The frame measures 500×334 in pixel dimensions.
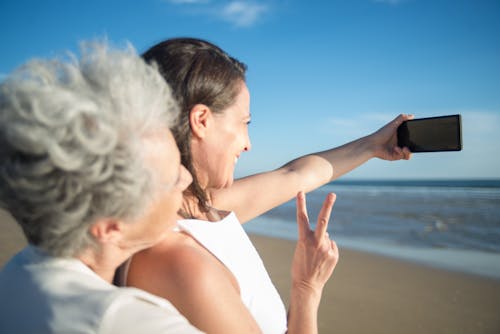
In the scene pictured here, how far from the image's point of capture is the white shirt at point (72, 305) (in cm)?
84

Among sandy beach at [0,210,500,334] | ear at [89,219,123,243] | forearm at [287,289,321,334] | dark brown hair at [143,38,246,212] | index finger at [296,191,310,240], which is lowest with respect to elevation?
sandy beach at [0,210,500,334]

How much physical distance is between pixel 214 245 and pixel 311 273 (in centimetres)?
47

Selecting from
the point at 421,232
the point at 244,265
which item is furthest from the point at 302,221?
the point at 421,232

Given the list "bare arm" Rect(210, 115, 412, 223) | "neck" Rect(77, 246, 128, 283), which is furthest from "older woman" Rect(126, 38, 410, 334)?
"bare arm" Rect(210, 115, 412, 223)

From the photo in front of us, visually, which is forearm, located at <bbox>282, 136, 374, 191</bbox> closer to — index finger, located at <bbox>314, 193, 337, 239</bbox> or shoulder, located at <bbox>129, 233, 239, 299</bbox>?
index finger, located at <bbox>314, 193, 337, 239</bbox>

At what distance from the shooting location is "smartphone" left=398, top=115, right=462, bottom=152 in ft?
6.45

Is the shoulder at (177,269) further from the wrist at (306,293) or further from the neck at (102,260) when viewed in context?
the wrist at (306,293)

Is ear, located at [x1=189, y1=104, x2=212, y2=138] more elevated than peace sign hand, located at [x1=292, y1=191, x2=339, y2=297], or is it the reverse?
ear, located at [x1=189, y1=104, x2=212, y2=138]

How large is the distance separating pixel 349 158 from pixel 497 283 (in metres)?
3.84

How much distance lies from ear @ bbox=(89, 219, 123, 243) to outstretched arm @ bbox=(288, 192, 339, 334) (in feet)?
2.80

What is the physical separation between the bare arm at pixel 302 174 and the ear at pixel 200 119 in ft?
2.07

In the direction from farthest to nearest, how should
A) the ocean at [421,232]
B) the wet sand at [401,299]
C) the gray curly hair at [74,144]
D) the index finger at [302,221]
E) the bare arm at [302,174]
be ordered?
the ocean at [421,232] < the wet sand at [401,299] < the bare arm at [302,174] < the index finger at [302,221] < the gray curly hair at [74,144]

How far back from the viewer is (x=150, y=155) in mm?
1009

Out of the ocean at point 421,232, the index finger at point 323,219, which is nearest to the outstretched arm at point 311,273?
the index finger at point 323,219
